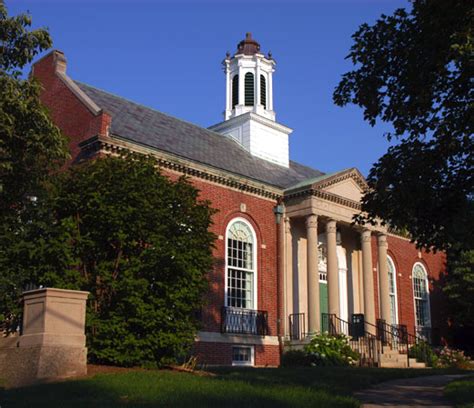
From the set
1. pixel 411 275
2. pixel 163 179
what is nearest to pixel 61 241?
pixel 163 179

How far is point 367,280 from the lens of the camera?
83.4 ft

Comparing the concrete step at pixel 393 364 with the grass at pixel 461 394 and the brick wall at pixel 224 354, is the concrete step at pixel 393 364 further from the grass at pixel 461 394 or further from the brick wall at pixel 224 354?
the grass at pixel 461 394

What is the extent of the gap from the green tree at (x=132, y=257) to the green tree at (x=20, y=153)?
561 mm

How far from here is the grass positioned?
394 inches

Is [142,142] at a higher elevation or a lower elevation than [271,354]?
higher

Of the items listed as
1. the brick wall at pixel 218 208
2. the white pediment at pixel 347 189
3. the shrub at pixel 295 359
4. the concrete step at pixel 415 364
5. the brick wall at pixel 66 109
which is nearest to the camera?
the brick wall at pixel 66 109

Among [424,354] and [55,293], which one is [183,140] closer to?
[424,354]

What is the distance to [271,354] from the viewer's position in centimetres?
2267

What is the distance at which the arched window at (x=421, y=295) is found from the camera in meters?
31.9

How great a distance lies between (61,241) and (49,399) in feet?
17.9

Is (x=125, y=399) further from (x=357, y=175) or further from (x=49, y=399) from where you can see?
(x=357, y=175)

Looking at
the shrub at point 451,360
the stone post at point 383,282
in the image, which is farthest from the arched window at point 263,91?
the shrub at point 451,360

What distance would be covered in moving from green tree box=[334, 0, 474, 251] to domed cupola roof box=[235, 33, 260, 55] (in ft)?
63.3

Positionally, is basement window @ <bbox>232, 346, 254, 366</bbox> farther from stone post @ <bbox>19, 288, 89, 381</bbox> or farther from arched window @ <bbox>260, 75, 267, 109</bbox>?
arched window @ <bbox>260, 75, 267, 109</bbox>
